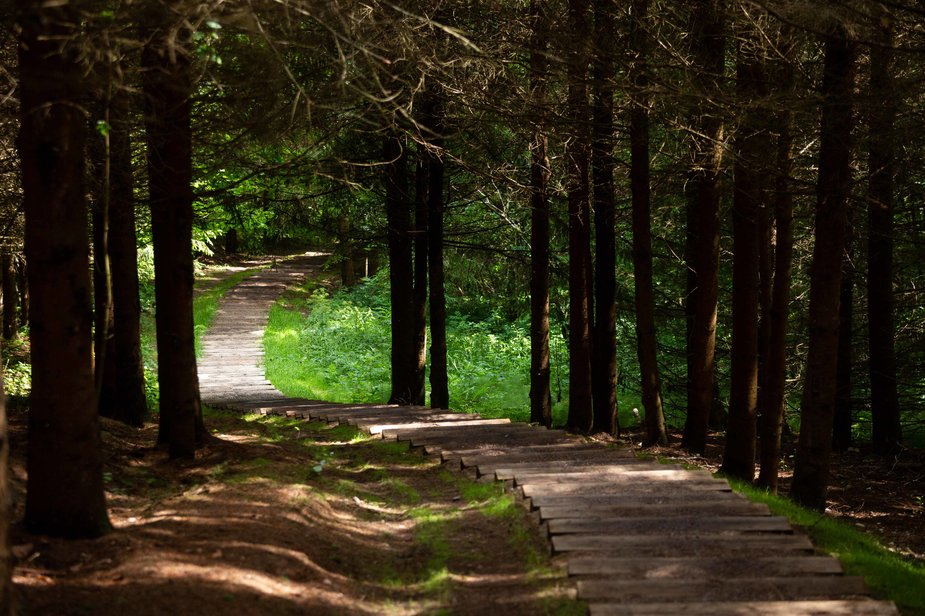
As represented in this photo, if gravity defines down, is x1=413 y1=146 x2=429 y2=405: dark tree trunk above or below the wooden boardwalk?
above

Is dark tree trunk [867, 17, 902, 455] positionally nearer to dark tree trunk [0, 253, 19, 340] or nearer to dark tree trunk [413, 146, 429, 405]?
dark tree trunk [413, 146, 429, 405]

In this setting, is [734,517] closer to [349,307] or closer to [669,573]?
[669,573]

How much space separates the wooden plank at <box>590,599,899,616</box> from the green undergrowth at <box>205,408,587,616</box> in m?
0.32

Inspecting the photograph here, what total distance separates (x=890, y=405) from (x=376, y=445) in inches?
364

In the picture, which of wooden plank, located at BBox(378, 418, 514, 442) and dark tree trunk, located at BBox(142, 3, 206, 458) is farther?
wooden plank, located at BBox(378, 418, 514, 442)

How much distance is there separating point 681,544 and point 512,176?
29.7 ft

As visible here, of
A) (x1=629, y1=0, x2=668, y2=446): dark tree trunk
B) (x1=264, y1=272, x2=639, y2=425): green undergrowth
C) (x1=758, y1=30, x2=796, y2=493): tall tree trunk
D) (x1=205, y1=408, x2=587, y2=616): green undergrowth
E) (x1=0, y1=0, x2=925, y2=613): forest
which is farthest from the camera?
(x1=264, y1=272, x2=639, y2=425): green undergrowth

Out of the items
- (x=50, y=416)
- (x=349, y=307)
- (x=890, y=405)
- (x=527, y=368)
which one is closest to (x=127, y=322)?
(x=50, y=416)

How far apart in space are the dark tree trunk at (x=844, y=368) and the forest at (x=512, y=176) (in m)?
0.08

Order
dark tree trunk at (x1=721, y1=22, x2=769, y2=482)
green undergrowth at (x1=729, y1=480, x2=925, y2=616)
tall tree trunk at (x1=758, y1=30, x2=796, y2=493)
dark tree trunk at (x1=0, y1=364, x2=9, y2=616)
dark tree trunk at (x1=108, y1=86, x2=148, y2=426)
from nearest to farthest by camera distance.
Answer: dark tree trunk at (x1=0, y1=364, x2=9, y2=616) → green undergrowth at (x1=729, y1=480, x2=925, y2=616) → dark tree trunk at (x1=108, y1=86, x2=148, y2=426) → dark tree trunk at (x1=721, y1=22, x2=769, y2=482) → tall tree trunk at (x1=758, y1=30, x2=796, y2=493)

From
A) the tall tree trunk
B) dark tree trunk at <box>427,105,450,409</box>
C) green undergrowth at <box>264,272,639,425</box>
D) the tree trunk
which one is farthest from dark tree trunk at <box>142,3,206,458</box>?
green undergrowth at <box>264,272,639,425</box>

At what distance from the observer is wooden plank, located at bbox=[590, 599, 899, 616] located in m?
5.11

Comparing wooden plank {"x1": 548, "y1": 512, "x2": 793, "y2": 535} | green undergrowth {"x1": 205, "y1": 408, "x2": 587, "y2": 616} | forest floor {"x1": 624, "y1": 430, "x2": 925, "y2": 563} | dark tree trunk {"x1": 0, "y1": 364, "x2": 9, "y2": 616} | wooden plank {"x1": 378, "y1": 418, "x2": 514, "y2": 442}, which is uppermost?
dark tree trunk {"x1": 0, "y1": 364, "x2": 9, "y2": 616}

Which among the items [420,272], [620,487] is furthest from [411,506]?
[420,272]
